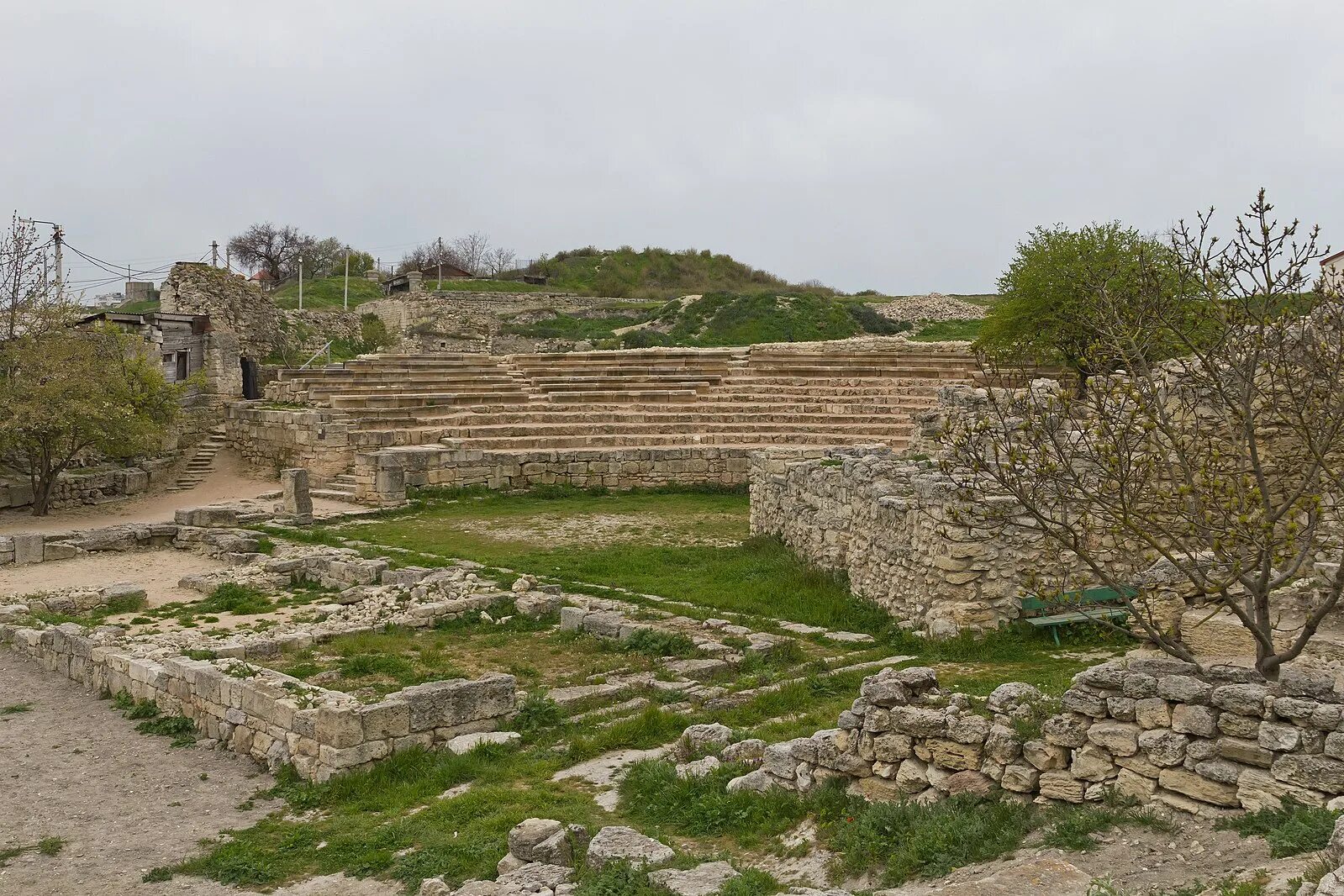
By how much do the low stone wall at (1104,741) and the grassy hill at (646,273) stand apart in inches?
1884

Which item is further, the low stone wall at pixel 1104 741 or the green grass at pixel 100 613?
the green grass at pixel 100 613

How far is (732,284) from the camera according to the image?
5775 cm

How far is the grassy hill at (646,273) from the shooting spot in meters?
55.2

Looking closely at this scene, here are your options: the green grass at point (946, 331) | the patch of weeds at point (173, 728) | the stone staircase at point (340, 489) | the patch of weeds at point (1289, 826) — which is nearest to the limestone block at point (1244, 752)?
the patch of weeds at point (1289, 826)

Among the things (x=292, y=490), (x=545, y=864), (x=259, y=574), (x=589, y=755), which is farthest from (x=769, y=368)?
(x=545, y=864)

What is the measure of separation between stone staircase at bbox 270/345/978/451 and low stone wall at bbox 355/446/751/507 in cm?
69

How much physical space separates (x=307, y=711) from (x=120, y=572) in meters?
9.48

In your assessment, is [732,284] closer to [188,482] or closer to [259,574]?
[188,482]

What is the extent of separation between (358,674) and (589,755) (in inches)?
123

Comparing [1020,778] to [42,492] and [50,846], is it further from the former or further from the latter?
[42,492]

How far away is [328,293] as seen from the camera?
5138 centimetres

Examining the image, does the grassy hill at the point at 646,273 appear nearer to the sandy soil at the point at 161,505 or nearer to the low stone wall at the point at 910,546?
the sandy soil at the point at 161,505

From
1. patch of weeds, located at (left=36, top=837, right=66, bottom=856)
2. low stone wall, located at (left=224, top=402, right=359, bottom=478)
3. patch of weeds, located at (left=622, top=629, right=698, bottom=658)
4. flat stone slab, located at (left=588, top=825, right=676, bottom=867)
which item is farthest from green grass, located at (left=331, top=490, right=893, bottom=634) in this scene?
patch of weeds, located at (left=36, top=837, right=66, bottom=856)

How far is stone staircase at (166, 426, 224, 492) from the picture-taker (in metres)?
25.7
